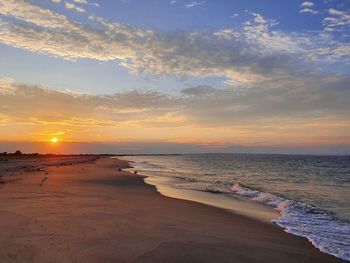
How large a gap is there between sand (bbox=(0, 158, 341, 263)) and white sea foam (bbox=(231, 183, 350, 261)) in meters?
0.55

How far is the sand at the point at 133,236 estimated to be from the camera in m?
8.25

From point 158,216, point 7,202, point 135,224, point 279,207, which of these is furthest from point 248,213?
point 7,202

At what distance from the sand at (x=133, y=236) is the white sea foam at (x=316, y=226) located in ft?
1.80

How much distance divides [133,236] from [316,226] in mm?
7992

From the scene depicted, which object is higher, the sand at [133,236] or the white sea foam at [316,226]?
the sand at [133,236]

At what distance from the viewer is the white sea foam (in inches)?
419

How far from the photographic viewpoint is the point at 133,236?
32.5 ft

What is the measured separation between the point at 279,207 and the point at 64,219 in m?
12.2

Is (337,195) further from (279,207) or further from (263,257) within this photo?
(263,257)

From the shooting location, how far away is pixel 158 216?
527 inches

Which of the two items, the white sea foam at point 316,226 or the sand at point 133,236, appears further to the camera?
the white sea foam at point 316,226

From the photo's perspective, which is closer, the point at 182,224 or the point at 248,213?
the point at 182,224

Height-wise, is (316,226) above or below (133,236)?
below

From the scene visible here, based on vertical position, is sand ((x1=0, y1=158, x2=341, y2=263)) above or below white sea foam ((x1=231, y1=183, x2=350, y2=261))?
above
